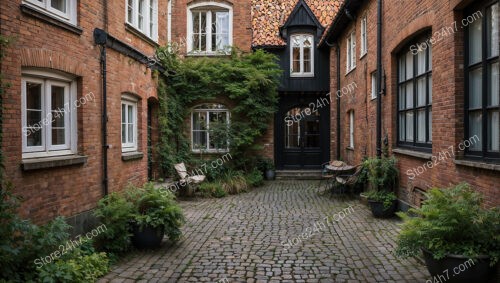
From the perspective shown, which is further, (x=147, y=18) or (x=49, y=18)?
(x=147, y=18)

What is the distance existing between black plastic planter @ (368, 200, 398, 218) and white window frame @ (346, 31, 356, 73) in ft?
20.2

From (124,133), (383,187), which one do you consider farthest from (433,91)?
(124,133)

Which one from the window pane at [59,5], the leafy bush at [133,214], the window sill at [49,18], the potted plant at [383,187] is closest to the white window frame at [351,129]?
the potted plant at [383,187]

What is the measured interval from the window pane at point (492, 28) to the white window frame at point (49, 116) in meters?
6.54

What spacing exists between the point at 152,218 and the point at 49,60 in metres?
2.97

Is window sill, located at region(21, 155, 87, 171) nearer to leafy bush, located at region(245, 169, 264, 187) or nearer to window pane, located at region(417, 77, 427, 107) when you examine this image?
window pane, located at region(417, 77, 427, 107)

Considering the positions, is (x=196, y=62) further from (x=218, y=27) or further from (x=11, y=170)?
(x=11, y=170)

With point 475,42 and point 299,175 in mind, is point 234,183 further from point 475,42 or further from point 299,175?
point 475,42

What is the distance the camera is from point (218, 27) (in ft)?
56.7

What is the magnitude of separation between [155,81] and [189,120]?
15.4 feet

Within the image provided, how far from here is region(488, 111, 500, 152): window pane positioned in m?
5.38

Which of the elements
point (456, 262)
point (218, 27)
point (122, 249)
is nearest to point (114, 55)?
point (122, 249)

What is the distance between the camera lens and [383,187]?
9.53 m

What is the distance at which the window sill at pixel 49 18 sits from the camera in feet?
18.4
